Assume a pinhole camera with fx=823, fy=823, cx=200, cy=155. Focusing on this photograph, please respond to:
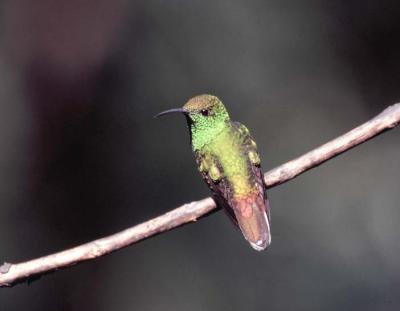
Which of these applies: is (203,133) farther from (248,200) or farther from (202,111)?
(248,200)

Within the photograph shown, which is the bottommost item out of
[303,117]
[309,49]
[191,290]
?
[191,290]

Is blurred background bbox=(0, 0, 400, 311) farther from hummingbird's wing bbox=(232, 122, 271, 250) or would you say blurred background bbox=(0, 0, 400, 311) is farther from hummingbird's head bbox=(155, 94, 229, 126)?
hummingbird's wing bbox=(232, 122, 271, 250)

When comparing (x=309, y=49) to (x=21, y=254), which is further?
(x=309, y=49)

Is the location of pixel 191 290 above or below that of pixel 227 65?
below

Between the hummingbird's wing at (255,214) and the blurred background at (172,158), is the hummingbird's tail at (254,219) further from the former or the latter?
the blurred background at (172,158)

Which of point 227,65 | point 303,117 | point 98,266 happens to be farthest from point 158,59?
point 98,266

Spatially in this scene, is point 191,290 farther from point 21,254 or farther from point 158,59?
point 158,59

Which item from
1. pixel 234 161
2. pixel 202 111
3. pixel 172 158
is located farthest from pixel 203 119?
pixel 172 158
